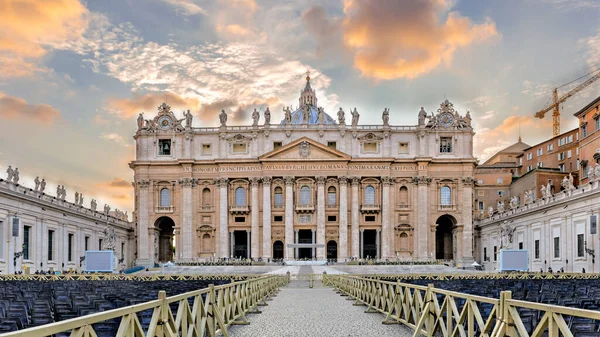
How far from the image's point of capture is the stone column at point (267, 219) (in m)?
91.8

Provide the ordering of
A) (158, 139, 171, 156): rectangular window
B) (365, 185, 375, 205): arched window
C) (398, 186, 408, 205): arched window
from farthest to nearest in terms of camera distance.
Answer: (158, 139, 171, 156): rectangular window
(398, 186, 408, 205): arched window
(365, 185, 375, 205): arched window

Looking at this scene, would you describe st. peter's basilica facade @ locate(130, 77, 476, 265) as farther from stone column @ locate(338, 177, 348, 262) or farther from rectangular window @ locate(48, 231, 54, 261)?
rectangular window @ locate(48, 231, 54, 261)

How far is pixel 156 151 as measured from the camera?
96500 millimetres

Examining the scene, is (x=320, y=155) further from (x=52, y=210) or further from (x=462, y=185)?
(x=52, y=210)

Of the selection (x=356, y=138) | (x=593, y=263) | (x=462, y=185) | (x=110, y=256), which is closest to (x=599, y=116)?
(x=593, y=263)

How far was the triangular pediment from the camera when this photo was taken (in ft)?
302

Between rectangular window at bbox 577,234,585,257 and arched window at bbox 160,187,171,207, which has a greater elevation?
arched window at bbox 160,187,171,207

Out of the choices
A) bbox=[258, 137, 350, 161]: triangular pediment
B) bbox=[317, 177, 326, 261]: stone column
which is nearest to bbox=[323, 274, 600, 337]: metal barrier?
bbox=[317, 177, 326, 261]: stone column

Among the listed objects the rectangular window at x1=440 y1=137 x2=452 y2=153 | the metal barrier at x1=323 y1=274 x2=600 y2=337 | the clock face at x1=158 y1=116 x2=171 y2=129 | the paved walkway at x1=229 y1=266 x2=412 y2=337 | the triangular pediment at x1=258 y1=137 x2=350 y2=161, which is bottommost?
the paved walkway at x1=229 y1=266 x2=412 y2=337

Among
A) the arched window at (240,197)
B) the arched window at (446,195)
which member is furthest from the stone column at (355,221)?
the arched window at (240,197)

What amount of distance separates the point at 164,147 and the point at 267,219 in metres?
21.0

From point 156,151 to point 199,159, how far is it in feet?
23.6

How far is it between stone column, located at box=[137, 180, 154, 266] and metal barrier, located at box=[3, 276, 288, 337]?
72.4 meters

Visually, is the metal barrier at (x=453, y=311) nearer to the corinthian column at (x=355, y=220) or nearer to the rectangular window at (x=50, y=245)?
the rectangular window at (x=50, y=245)
